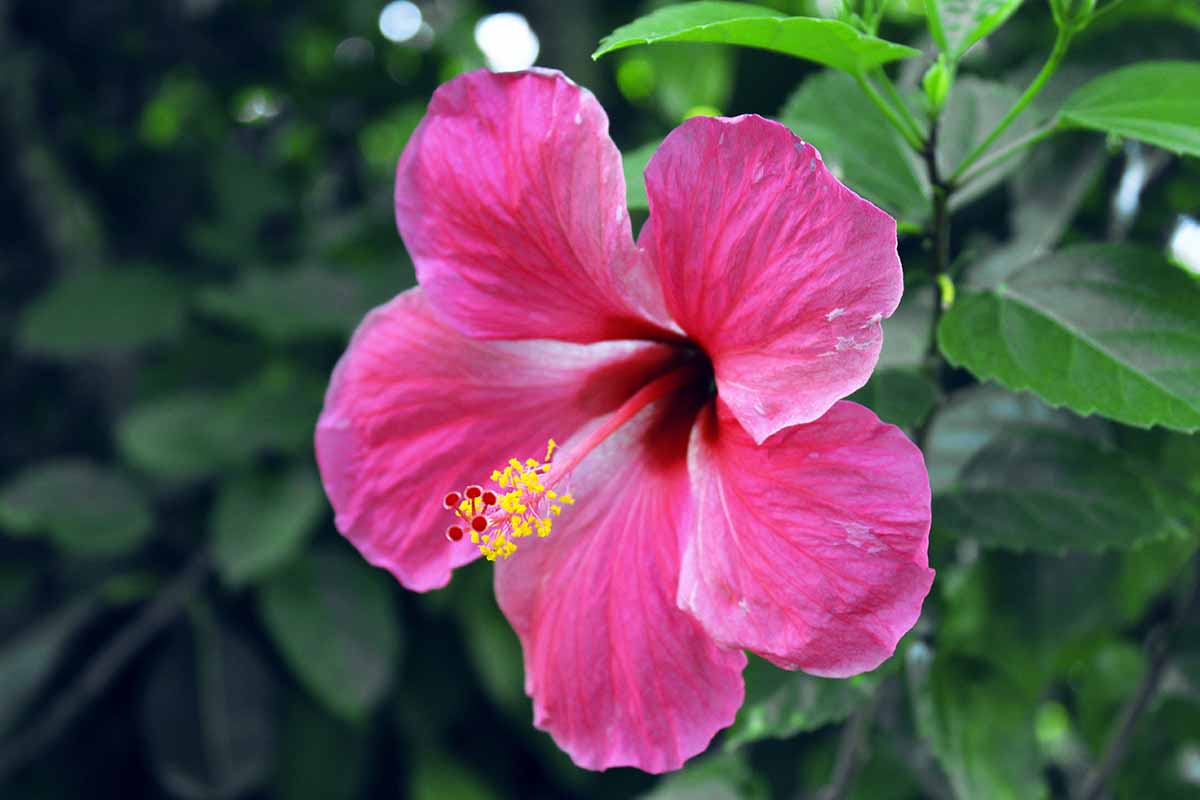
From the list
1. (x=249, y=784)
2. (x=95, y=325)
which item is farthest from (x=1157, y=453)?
(x=95, y=325)

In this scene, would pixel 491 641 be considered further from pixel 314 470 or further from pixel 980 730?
pixel 980 730

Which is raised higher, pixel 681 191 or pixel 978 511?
pixel 681 191

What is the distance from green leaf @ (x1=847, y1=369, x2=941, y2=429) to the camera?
0.75m

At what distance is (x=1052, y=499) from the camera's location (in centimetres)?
93

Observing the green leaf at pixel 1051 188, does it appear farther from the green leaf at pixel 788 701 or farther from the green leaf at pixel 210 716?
the green leaf at pixel 210 716

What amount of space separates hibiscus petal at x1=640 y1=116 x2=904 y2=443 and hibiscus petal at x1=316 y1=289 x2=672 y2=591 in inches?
7.7

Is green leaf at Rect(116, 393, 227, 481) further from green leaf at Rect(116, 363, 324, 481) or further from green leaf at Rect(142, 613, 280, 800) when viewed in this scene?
green leaf at Rect(142, 613, 280, 800)

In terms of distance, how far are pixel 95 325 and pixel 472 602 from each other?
89 centimetres

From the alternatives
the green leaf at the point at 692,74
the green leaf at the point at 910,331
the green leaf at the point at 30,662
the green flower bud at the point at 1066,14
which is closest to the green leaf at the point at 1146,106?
the green flower bud at the point at 1066,14

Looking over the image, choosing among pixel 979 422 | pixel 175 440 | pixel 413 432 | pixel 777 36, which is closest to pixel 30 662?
pixel 175 440

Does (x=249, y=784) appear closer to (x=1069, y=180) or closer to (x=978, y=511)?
(x=978, y=511)

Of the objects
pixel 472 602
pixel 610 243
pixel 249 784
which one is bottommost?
pixel 249 784

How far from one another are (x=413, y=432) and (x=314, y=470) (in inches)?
41.3

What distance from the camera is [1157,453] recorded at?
3.67ft
